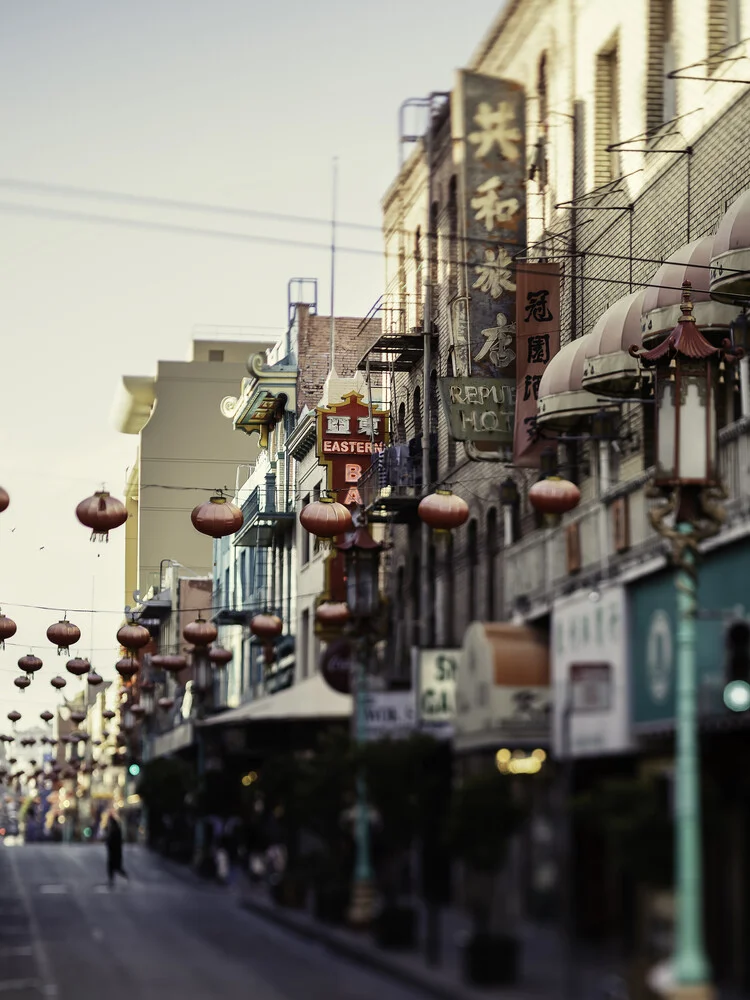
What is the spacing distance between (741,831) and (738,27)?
42.3 feet

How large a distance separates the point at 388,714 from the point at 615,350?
7.91 m

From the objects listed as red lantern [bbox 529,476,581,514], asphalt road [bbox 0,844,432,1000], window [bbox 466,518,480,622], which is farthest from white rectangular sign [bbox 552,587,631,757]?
window [bbox 466,518,480,622]

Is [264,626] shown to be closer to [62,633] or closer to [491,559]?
[62,633]

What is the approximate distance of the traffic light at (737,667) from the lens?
2025 centimetres

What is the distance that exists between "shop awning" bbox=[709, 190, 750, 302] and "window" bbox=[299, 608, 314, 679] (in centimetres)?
3553

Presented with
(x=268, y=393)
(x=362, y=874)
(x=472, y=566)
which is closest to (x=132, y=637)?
(x=472, y=566)

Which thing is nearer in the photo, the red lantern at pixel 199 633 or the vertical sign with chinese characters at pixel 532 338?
the vertical sign with chinese characters at pixel 532 338

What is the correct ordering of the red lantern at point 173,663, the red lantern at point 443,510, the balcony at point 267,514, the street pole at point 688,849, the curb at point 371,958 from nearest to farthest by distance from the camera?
1. the street pole at point 688,849
2. the curb at point 371,958
3. the red lantern at point 443,510
4. the red lantern at point 173,663
5. the balcony at point 267,514

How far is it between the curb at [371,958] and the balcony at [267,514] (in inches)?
1044

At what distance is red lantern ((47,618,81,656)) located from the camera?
45438 mm

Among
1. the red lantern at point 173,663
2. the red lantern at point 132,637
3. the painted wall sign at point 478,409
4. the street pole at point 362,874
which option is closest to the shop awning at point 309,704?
the red lantern at point 132,637

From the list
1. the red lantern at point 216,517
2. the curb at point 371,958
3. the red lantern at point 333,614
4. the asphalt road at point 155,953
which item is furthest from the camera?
the red lantern at point 333,614

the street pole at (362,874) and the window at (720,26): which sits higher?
the window at (720,26)

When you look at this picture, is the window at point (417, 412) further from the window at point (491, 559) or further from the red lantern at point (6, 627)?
the red lantern at point (6, 627)
